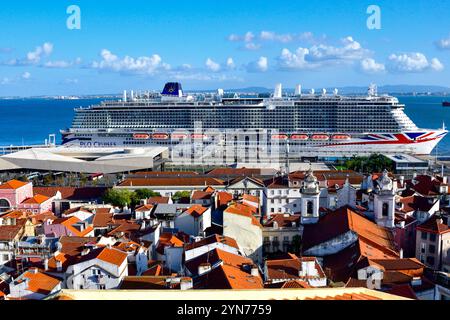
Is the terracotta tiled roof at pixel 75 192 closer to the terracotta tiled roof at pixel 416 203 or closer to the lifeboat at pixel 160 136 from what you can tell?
the terracotta tiled roof at pixel 416 203

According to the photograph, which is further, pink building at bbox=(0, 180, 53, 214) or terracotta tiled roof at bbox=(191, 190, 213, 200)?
pink building at bbox=(0, 180, 53, 214)

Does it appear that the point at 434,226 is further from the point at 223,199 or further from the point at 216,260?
the point at 223,199

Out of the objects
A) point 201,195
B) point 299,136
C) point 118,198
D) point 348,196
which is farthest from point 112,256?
point 299,136

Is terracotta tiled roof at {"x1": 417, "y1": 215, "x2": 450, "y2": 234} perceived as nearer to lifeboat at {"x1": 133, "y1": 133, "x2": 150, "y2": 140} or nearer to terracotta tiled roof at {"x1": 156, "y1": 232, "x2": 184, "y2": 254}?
terracotta tiled roof at {"x1": 156, "y1": 232, "x2": 184, "y2": 254}

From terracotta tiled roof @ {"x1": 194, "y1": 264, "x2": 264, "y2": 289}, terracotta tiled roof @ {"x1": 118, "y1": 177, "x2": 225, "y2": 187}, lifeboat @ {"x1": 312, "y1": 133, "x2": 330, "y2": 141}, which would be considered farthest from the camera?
lifeboat @ {"x1": 312, "y1": 133, "x2": 330, "y2": 141}

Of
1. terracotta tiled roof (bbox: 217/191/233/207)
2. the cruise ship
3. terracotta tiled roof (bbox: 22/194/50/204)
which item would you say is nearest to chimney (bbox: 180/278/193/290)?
terracotta tiled roof (bbox: 217/191/233/207)
